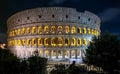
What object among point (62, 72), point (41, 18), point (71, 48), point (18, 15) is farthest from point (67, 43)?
point (62, 72)

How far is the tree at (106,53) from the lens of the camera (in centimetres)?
3123

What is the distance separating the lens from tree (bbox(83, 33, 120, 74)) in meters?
31.2

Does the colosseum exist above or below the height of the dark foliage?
above

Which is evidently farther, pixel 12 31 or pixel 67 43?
pixel 12 31

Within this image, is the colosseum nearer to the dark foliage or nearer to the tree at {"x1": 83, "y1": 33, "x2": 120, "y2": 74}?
the tree at {"x1": 83, "y1": 33, "x2": 120, "y2": 74}

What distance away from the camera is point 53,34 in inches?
2584

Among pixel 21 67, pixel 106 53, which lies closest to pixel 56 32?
pixel 106 53

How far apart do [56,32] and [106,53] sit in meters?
35.2

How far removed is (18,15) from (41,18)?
7.51 m

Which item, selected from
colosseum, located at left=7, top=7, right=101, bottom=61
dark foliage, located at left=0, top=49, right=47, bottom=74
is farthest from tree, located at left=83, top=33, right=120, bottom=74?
colosseum, located at left=7, top=7, right=101, bottom=61

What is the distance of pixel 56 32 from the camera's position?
6588cm

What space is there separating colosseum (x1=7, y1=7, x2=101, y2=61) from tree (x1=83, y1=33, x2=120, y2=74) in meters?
31.1

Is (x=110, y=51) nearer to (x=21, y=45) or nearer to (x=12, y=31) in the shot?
(x=21, y=45)

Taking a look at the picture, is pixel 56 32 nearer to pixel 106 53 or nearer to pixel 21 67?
pixel 106 53
